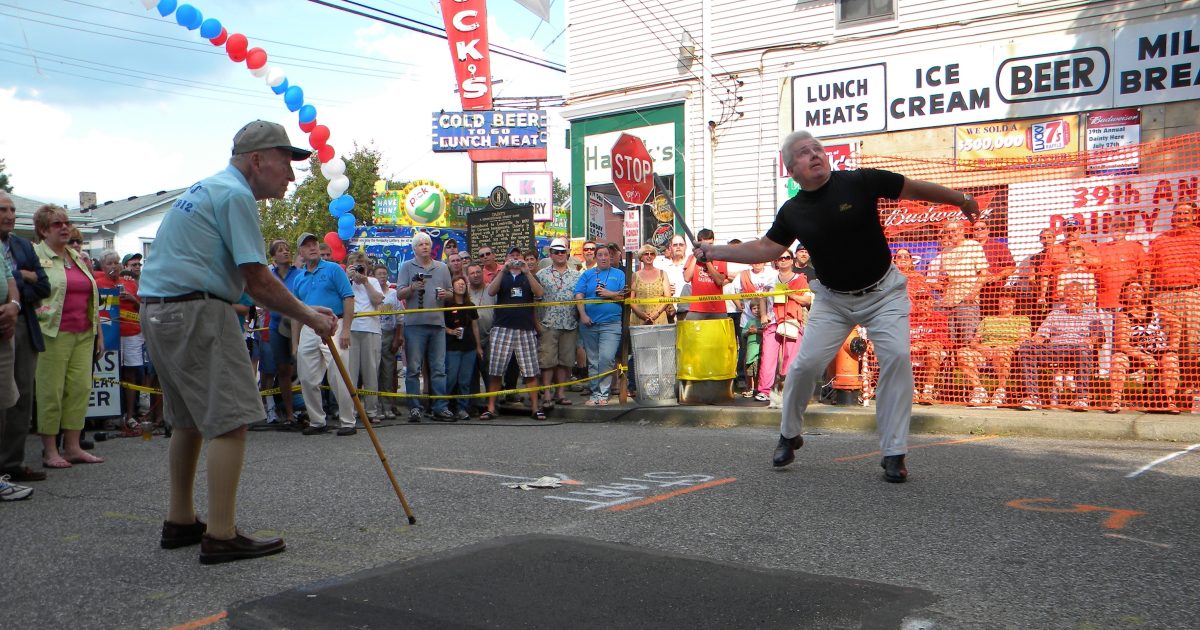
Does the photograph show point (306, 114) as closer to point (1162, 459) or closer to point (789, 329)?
point (789, 329)

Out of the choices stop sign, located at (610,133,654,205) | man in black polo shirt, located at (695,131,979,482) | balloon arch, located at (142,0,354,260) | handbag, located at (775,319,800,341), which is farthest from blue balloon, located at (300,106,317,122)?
man in black polo shirt, located at (695,131,979,482)

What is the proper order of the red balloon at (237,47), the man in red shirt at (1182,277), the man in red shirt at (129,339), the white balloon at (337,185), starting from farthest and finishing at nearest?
1. the white balloon at (337,185)
2. the red balloon at (237,47)
3. the man in red shirt at (129,339)
4. the man in red shirt at (1182,277)

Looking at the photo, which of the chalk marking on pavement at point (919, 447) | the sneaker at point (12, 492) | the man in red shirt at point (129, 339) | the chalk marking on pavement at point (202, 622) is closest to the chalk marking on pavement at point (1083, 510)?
the chalk marking on pavement at point (919, 447)

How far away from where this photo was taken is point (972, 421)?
359 inches

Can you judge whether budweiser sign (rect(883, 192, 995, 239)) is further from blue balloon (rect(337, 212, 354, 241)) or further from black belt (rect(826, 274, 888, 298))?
blue balloon (rect(337, 212, 354, 241))

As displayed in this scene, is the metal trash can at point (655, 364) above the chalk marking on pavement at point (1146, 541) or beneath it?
above

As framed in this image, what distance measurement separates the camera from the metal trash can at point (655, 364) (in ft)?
37.8

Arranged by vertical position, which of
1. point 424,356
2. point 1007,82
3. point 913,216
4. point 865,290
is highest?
point 1007,82

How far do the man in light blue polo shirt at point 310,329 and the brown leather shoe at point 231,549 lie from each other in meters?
5.84

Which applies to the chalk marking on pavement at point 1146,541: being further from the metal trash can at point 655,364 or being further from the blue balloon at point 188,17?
the blue balloon at point 188,17

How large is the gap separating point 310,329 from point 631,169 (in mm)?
6292

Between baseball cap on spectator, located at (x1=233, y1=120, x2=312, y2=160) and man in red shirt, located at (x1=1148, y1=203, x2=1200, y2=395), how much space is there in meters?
8.36

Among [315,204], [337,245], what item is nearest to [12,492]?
[337,245]

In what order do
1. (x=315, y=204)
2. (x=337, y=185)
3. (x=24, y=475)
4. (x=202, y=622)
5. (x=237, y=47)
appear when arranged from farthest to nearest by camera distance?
(x=315, y=204) → (x=337, y=185) → (x=237, y=47) → (x=24, y=475) → (x=202, y=622)
